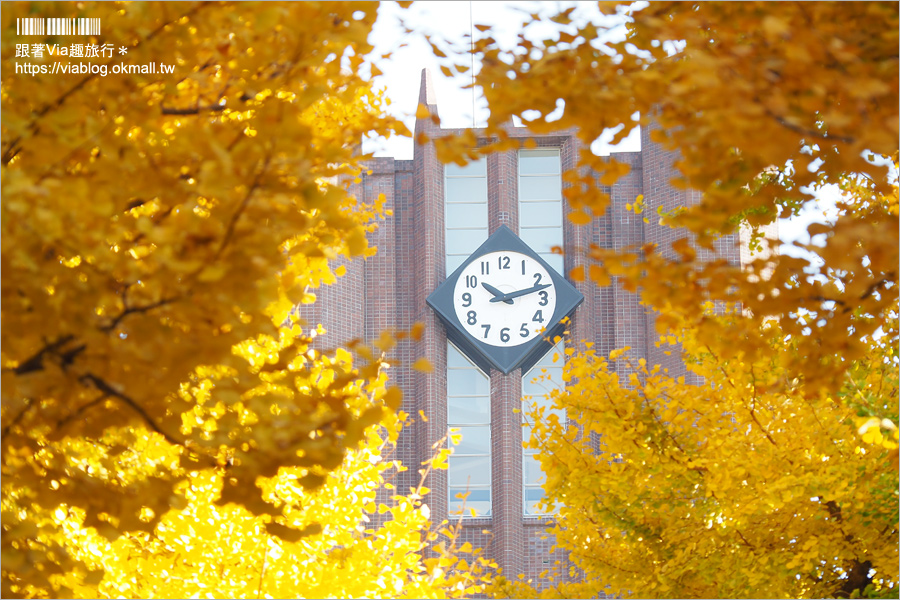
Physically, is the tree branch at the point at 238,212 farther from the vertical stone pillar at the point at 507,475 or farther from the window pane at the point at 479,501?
the window pane at the point at 479,501

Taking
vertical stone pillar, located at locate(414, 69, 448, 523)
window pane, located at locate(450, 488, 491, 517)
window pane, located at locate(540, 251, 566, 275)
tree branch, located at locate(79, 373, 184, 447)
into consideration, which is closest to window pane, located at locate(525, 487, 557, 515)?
window pane, located at locate(450, 488, 491, 517)

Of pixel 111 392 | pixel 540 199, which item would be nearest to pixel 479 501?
pixel 540 199

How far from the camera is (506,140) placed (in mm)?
3014

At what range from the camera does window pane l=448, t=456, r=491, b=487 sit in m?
17.4

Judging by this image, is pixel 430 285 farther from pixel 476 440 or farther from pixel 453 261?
pixel 476 440

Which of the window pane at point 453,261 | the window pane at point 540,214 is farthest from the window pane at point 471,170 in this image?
the window pane at point 453,261

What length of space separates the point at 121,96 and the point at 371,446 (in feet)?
13.6

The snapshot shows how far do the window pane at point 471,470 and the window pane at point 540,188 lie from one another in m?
5.33

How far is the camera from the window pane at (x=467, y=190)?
62.5 ft

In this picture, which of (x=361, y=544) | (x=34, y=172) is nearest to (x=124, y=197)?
(x=34, y=172)

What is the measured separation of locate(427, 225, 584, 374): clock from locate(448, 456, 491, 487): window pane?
168cm

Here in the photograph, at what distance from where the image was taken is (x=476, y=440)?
17.6 metres

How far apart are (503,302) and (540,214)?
229 cm

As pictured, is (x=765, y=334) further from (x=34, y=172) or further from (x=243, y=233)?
(x=34, y=172)
